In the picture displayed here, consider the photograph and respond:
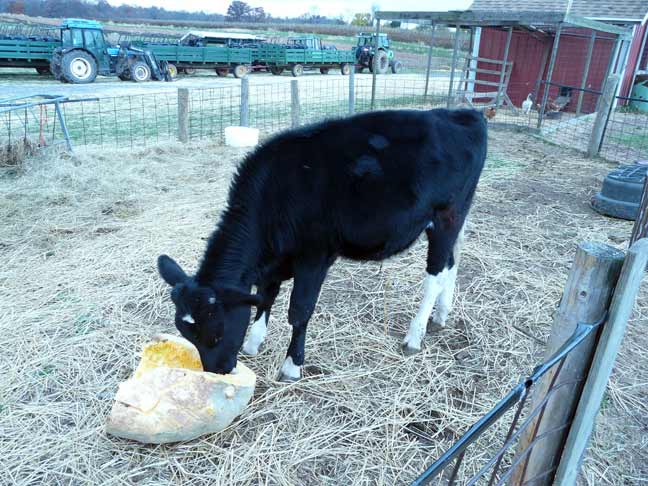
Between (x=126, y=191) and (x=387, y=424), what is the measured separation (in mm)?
5066

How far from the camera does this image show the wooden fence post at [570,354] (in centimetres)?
154

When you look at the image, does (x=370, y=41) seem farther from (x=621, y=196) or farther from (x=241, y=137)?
(x=621, y=196)

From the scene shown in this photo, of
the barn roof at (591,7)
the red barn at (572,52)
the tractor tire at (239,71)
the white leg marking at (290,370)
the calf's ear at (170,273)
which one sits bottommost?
the white leg marking at (290,370)

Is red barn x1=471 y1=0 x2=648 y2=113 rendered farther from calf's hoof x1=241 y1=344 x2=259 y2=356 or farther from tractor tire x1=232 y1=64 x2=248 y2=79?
calf's hoof x1=241 y1=344 x2=259 y2=356

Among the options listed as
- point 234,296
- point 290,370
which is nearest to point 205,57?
point 290,370

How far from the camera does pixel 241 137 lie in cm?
892

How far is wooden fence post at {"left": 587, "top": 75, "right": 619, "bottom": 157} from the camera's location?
886cm

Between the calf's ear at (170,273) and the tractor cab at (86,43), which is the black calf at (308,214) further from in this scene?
the tractor cab at (86,43)

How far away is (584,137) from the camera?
11383 mm

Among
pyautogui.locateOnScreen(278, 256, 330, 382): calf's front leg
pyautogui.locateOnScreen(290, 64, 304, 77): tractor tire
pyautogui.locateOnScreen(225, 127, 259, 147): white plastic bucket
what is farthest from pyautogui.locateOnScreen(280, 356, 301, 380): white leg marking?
pyautogui.locateOnScreen(290, 64, 304, 77): tractor tire

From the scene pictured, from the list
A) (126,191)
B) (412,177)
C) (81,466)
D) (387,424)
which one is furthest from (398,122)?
(126,191)

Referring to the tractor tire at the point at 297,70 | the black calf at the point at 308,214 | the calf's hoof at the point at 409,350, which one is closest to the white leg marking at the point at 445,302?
the calf's hoof at the point at 409,350

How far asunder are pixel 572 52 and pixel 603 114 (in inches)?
342

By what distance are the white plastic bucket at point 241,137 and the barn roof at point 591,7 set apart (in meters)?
11.7
